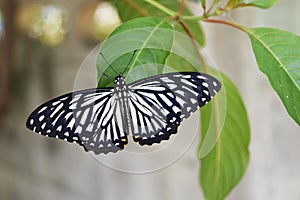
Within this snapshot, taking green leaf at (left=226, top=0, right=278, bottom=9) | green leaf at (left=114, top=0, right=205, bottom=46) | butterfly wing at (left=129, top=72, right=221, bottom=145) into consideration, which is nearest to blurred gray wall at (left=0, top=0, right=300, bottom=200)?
green leaf at (left=114, top=0, right=205, bottom=46)

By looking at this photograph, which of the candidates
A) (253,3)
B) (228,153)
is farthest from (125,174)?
(253,3)

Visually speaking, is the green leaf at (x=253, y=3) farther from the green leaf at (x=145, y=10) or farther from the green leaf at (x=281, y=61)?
the green leaf at (x=145, y=10)

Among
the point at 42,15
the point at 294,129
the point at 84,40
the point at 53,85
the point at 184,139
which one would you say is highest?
the point at 42,15

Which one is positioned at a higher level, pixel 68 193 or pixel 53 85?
pixel 53 85

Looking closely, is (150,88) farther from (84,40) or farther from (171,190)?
(84,40)

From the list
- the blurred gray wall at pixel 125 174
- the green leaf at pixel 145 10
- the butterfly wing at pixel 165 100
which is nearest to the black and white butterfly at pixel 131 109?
the butterfly wing at pixel 165 100

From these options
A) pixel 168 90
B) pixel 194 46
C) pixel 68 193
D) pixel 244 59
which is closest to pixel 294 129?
pixel 244 59
